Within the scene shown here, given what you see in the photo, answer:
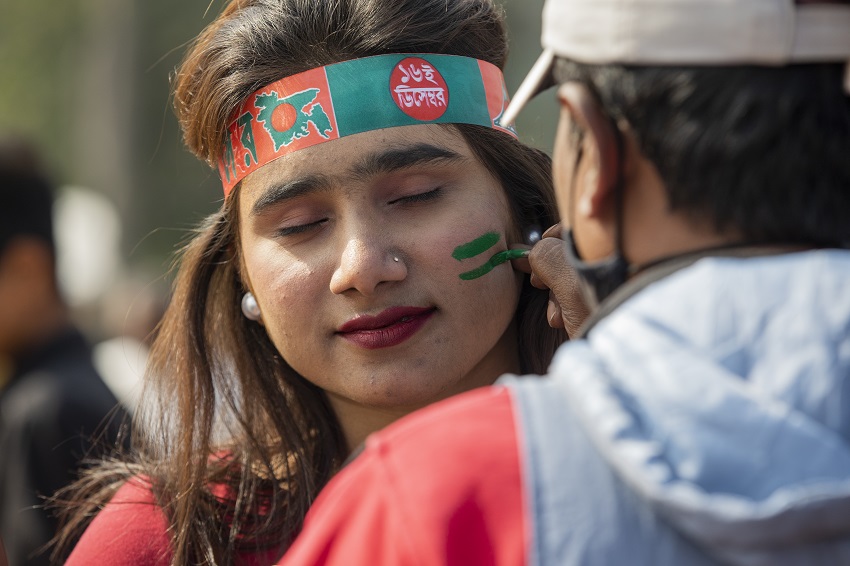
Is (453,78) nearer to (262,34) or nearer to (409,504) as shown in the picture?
(262,34)

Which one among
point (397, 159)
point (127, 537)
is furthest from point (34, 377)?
point (397, 159)

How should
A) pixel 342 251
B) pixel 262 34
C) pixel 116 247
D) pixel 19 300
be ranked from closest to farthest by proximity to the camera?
pixel 342 251, pixel 262 34, pixel 19 300, pixel 116 247

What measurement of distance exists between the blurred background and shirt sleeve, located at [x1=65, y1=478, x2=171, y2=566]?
36.5 feet

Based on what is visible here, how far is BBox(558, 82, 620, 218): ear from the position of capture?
129 cm

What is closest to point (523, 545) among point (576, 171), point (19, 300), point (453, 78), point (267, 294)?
point (576, 171)

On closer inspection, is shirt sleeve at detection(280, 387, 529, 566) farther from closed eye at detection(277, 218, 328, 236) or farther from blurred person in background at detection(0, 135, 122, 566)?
blurred person in background at detection(0, 135, 122, 566)

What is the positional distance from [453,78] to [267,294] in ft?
1.99

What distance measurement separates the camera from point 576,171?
1374mm

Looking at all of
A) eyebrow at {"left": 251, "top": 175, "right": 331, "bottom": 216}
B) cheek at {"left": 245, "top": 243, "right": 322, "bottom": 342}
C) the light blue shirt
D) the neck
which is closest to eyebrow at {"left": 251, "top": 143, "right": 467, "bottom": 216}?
eyebrow at {"left": 251, "top": 175, "right": 331, "bottom": 216}

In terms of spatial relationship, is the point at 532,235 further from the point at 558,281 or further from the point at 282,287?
the point at 282,287

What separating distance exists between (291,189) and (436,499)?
122 cm

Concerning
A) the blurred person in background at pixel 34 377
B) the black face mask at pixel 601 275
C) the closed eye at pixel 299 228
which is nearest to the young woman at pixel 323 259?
the closed eye at pixel 299 228

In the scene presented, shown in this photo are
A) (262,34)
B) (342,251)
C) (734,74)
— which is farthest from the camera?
(262,34)

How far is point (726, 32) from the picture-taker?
3.95 ft
